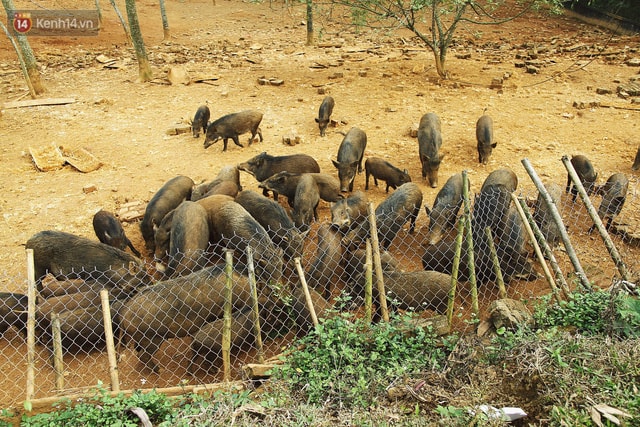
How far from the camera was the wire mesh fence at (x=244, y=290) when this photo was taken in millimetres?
4973

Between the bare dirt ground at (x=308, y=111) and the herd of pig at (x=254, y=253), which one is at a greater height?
the bare dirt ground at (x=308, y=111)

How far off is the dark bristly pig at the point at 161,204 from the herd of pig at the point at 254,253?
19mm

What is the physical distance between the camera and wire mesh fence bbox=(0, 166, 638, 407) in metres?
4.97

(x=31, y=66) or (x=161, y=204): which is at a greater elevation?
(x=31, y=66)

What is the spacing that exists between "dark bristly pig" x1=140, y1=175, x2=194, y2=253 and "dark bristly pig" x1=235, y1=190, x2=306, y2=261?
1029 millimetres

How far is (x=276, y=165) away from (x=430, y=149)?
9.45 feet

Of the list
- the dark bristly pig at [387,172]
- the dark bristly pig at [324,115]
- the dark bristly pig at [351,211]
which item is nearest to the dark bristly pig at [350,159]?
the dark bristly pig at [387,172]

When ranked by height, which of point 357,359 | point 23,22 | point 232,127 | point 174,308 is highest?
point 23,22

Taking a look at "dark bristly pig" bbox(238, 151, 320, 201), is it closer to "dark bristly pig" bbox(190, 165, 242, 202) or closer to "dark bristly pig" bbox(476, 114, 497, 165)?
"dark bristly pig" bbox(190, 165, 242, 202)

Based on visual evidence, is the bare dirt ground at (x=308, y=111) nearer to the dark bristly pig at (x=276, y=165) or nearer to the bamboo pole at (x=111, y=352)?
the dark bristly pig at (x=276, y=165)

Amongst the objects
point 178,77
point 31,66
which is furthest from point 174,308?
point 31,66

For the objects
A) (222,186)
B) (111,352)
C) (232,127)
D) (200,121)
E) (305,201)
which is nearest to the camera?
(111,352)

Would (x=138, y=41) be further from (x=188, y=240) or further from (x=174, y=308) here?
(x=174, y=308)

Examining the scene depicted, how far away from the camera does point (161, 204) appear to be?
7387 millimetres
